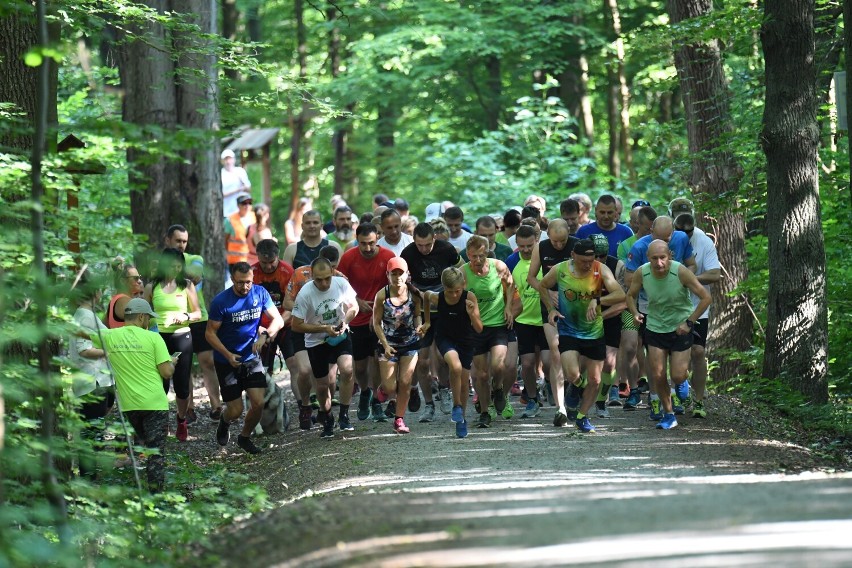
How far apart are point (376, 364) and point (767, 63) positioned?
18.8ft

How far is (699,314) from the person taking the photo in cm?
1273

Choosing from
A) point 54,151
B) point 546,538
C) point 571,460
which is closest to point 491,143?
point 571,460

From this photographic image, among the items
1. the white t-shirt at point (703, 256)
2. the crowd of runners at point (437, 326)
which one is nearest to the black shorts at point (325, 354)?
the crowd of runners at point (437, 326)

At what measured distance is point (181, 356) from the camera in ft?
47.5

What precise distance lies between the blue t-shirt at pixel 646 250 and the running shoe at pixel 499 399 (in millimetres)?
1989

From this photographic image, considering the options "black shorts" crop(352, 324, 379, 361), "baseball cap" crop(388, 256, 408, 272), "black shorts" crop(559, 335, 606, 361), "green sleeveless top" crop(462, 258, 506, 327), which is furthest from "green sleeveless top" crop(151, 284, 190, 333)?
"black shorts" crop(559, 335, 606, 361)

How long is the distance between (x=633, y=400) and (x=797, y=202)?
9.64ft

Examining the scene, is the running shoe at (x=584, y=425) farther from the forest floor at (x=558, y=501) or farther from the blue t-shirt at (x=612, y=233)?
the blue t-shirt at (x=612, y=233)

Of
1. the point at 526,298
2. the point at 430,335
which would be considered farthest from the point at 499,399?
the point at 526,298

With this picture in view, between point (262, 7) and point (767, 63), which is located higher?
point (262, 7)

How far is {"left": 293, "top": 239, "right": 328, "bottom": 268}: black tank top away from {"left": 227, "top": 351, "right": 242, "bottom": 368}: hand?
267cm

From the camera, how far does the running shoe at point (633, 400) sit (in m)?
14.8

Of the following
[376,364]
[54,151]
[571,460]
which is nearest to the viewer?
[54,151]

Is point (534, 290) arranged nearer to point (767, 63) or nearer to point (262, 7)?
point (767, 63)
